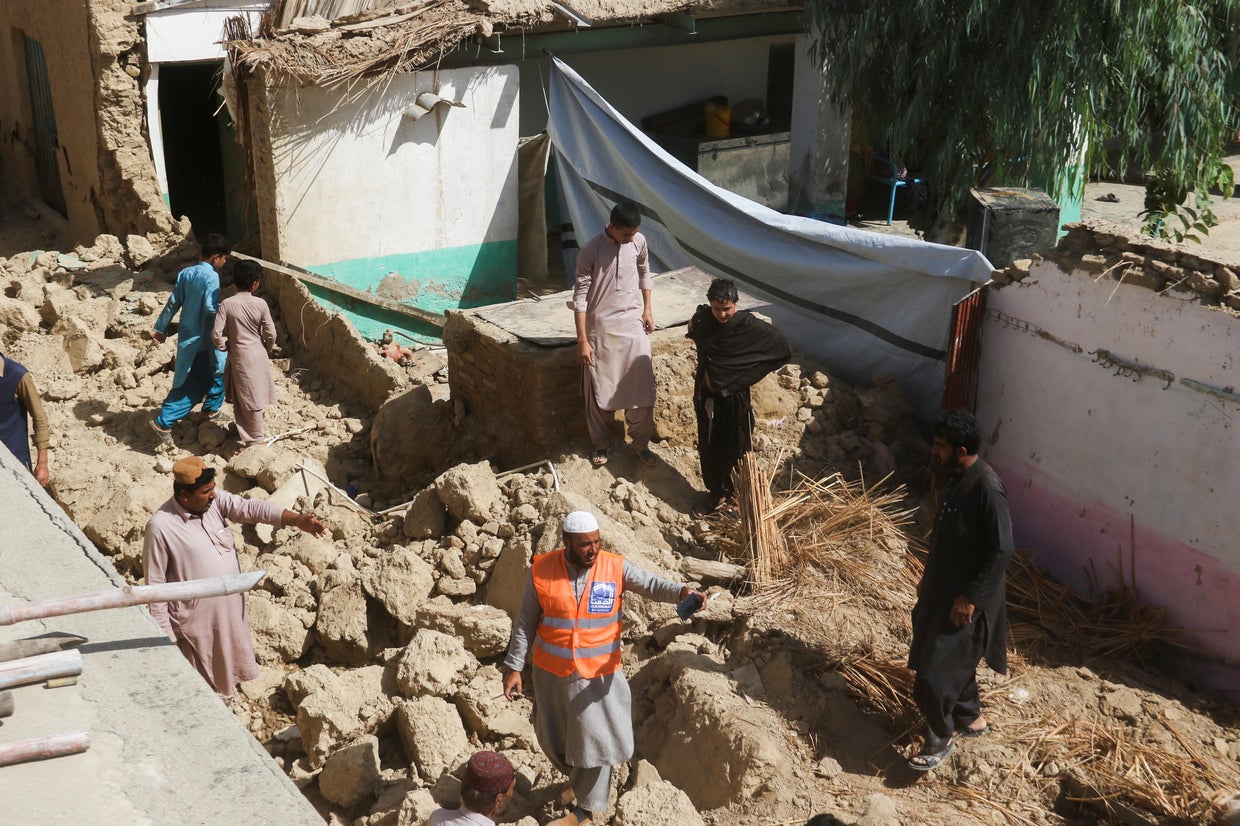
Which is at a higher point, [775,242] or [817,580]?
[775,242]

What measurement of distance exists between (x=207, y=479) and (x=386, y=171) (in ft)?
17.4

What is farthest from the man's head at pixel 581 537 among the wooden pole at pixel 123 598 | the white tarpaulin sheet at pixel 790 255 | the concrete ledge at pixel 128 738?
the white tarpaulin sheet at pixel 790 255

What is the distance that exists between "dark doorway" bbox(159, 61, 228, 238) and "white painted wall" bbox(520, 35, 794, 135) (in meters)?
3.10

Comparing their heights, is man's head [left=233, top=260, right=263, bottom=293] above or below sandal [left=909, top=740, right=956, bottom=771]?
above

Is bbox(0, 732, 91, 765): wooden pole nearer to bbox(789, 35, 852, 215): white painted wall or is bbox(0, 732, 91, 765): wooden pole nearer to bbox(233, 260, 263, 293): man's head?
bbox(233, 260, 263, 293): man's head

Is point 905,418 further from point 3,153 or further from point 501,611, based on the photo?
point 3,153

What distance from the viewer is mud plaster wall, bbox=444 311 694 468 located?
22.6ft

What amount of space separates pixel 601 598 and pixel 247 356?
158 inches

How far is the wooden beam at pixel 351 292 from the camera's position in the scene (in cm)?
918

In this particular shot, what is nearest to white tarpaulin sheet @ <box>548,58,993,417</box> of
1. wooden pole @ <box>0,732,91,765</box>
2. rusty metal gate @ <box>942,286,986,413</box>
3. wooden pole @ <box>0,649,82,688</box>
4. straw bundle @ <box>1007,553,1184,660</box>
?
rusty metal gate @ <box>942,286,986,413</box>

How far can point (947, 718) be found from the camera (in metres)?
4.81

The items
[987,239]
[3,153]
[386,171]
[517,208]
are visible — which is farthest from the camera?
[3,153]

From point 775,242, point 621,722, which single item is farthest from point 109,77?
point 621,722

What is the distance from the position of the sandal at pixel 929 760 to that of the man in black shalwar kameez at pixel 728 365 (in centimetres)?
197
